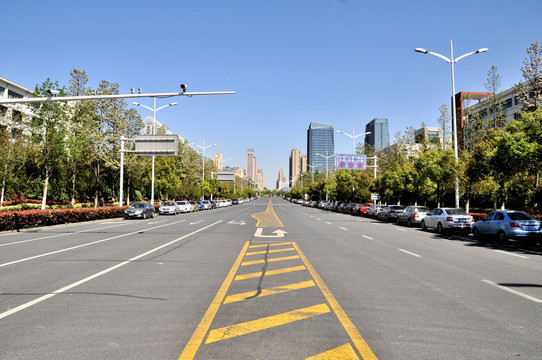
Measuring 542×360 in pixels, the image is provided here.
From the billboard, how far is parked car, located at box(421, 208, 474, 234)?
28996 millimetres

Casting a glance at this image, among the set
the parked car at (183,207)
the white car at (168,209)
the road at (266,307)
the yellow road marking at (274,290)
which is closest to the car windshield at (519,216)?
the road at (266,307)

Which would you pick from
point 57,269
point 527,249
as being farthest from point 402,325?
point 527,249

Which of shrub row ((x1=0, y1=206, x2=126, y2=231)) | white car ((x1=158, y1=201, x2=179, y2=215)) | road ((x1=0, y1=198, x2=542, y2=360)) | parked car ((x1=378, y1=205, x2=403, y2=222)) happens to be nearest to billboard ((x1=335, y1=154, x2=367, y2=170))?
parked car ((x1=378, y1=205, x2=403, y2=222))

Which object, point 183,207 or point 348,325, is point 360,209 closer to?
point 183,207

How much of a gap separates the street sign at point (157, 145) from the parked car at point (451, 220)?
25816 millimetres

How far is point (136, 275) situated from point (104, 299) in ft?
6.60

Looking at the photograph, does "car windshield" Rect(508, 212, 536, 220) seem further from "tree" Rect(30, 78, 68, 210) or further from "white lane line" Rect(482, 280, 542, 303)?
"tree" Rect(30, 78, 68, 210)

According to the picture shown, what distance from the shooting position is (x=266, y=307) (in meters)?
5.82

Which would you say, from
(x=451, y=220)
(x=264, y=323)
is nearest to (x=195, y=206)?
(x=451, y=220)

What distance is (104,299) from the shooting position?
6.28 metres

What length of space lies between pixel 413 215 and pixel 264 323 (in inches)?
960

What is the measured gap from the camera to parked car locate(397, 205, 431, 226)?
26719mm

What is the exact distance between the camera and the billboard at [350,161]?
169 ft

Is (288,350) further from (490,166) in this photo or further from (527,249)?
(490,166)
